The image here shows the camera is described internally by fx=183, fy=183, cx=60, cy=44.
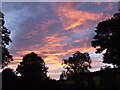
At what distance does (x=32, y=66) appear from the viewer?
64.1 metres

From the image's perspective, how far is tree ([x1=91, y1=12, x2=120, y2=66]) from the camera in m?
35.4

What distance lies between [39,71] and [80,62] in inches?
775

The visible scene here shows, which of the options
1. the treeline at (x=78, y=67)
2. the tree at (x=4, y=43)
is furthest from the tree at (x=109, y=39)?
the tree at (x=4, y=43)

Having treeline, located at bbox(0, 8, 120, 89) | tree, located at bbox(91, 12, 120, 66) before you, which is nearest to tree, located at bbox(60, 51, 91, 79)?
treeline, located at bbox(0, 8, 120, 89)

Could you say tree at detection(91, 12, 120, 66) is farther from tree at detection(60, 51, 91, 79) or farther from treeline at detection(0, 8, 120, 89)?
tree at detection(60, 51, 91, 79)

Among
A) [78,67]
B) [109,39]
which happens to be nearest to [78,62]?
[78,67]

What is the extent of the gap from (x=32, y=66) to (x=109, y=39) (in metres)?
34.1

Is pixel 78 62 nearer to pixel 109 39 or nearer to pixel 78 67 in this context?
pixel 78 67

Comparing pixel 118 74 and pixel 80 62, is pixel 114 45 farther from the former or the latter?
pixel 80 62

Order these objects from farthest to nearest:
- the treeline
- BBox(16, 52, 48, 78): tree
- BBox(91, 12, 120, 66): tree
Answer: BBox(16, 52, 48, 78): tree
BBox(91, 12, 120, 66): tree
the treeline

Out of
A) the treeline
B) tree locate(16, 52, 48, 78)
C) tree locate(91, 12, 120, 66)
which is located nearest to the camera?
the treeline

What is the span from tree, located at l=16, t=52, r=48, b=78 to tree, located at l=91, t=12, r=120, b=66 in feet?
95.1

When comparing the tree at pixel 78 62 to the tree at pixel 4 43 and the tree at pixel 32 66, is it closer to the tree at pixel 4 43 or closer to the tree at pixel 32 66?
the tree at pixel 32 66

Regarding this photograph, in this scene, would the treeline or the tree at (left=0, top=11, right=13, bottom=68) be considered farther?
the tree at (left=0, top=11, right=13, bottom=68)
